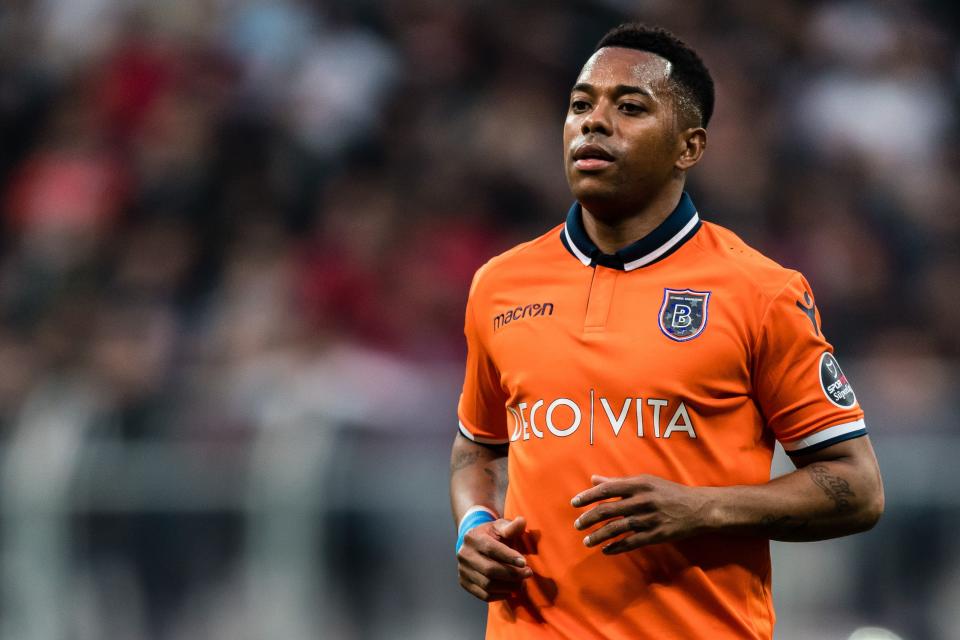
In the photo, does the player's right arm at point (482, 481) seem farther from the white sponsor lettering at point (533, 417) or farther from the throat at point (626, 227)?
the throat at point (626, 227)

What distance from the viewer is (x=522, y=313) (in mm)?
3488

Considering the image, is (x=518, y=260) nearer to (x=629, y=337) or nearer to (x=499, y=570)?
(x=629, y=337)

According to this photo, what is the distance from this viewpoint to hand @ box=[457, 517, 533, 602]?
3.31 metres

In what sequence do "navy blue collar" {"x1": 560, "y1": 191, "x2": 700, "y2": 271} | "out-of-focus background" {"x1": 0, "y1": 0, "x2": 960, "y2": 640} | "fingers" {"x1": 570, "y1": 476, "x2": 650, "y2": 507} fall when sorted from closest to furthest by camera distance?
1. "fingers" {"x1": 570, "y1": 476, "x2": 650, "y2": 507}
2. "navy blue collar" {"x1": 560, "y1": 191, "x2": 700, "y2": 271}
3. "out-of-focus background" {"x1": 0, "y1": 0, "x2": 960, "y2": 640}

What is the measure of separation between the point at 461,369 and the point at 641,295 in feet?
12.9

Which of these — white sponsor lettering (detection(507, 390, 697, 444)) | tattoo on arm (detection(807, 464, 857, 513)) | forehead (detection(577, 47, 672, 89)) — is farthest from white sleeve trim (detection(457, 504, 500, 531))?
forehead (detection(577, 47, 672, 89))

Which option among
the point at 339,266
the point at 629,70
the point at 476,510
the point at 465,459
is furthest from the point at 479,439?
the point at 339,266

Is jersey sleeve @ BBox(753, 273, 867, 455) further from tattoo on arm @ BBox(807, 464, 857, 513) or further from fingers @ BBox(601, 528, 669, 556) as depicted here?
fingers @ BBox(601, 528, 669, 556)

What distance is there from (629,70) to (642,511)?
98cm

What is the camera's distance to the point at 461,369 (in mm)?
7254

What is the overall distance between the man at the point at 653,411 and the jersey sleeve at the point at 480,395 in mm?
156

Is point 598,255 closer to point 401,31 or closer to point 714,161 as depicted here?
point 714,161

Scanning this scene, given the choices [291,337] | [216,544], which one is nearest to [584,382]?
[216,544]

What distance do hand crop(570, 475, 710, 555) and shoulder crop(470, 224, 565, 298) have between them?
67cm
